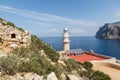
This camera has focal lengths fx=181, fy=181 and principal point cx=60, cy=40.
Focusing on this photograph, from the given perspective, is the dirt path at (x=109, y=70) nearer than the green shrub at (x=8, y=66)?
No

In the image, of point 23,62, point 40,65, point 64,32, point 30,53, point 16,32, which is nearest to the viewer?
point 23,62

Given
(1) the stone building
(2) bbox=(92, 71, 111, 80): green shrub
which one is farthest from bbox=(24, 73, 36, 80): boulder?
(2) bbox=(92, 71, 111, 80): green shrub

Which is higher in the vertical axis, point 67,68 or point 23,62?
point 23,62

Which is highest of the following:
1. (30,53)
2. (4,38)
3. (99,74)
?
(4,38)

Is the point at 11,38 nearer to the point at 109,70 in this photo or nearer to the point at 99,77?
the point at 99,77

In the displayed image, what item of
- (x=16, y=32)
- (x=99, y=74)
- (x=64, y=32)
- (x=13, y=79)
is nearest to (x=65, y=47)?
(x=64, y=32)

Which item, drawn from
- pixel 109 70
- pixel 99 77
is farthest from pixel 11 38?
pixel 109 70

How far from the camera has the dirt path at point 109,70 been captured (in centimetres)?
1667

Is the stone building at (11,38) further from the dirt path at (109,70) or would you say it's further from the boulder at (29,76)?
the dirt path at (109,70)

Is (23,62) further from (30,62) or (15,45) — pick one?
(15,45)

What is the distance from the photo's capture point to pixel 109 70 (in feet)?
62.8

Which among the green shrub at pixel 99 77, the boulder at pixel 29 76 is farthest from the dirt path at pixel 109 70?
the boulder at pixel 29 76

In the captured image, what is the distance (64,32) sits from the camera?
27031mm

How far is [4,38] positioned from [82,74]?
655cm
